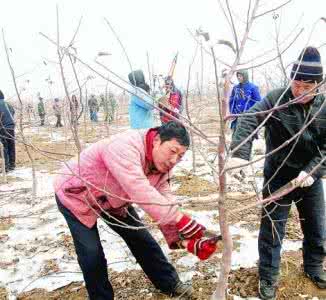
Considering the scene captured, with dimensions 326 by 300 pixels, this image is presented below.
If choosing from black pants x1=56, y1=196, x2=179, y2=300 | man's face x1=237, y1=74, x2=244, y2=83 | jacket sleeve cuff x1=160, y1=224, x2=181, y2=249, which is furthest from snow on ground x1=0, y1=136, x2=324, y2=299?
man's face x1=237, y1=74, x2=244, y2=83

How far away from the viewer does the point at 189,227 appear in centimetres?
210

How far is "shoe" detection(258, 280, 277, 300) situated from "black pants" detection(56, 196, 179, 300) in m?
0.55

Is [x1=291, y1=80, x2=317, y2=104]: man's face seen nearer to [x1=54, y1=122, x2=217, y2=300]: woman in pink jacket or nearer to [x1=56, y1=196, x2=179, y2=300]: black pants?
[x1=54, y1=122, x2=217, y2=300]: woman in pink jacket

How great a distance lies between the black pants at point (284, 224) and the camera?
268cm

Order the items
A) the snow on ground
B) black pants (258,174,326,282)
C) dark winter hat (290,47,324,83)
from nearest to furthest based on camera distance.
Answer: dark winter hat (290,47,324,83) → black pants (258,174,326,282) → the snow on ground

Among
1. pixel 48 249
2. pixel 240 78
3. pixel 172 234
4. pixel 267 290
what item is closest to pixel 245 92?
pixel 240 78

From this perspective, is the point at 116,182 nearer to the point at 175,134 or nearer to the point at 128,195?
the point at 128,195

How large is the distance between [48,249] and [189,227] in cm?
220

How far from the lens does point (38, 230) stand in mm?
4500

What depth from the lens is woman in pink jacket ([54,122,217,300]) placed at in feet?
6.77

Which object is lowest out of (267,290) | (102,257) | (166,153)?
(267,290)

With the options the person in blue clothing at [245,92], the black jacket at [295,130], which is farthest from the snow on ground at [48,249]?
the person in blue clothing at [245,92]

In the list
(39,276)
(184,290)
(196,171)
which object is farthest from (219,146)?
(196,171)

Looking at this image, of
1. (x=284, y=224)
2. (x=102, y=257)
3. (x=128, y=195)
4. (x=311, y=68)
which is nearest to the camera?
(x=128, y=195)
